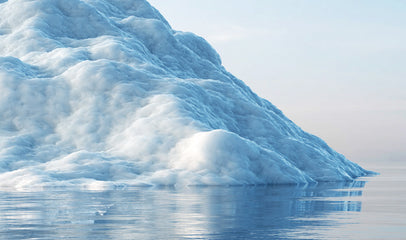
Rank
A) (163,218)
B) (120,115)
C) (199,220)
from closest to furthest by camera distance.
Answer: (199,220) → (163,218) → (120,115)

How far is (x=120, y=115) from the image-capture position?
191 feet

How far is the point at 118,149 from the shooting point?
53.2 m

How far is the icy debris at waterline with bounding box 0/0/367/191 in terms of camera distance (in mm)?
47750

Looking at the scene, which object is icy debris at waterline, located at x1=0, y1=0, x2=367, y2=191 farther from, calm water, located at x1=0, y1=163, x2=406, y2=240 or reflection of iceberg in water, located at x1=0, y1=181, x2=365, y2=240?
calm water, located at x1=0, y1=163, x2=406, y2=240

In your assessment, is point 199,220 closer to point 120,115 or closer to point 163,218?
point 163,218

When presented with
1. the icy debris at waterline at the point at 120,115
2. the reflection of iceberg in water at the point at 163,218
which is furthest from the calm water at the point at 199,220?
the icy debris at waterline at the point at 120,115

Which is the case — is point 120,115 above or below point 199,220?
above

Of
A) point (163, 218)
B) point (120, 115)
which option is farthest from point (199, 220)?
point (120, 115)

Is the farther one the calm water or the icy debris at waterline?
the icy debris at waterline

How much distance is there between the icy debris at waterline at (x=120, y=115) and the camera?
47.8m

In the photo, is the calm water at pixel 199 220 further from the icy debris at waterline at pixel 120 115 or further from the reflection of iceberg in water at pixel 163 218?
the icy debris at waterline at pixel 120 115

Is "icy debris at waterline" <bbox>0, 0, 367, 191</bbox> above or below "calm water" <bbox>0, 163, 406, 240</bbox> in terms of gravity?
above

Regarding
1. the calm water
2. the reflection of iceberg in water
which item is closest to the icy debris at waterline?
the reflection of iceberg in water

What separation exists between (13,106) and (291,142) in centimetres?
2819
